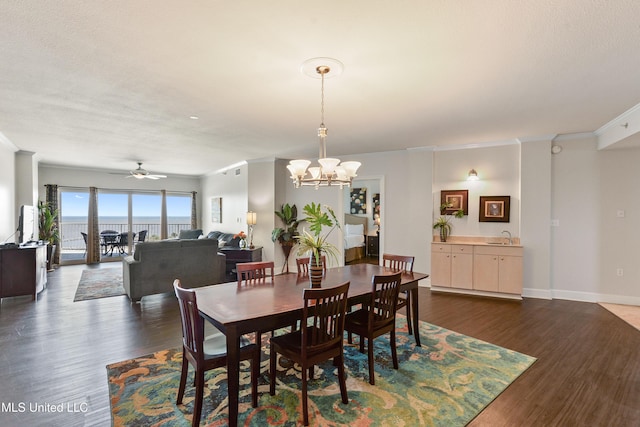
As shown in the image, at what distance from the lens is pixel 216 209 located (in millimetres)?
9398

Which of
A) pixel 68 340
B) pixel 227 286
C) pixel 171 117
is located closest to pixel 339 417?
pixel 227 286

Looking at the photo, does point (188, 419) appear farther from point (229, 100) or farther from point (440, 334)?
point (229, 100)

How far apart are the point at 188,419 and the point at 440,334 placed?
277 cm

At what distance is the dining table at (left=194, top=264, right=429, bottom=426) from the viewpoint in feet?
6.40

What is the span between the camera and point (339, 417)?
2.13m

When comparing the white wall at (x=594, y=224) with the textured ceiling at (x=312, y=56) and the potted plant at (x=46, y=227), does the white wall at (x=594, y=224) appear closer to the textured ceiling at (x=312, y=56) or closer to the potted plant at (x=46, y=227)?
the textured ceiling at (x=312, y=56)

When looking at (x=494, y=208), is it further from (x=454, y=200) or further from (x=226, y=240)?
(x=226, y=240)

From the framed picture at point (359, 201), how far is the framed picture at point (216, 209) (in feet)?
13.5

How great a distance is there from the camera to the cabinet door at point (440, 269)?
5.50m

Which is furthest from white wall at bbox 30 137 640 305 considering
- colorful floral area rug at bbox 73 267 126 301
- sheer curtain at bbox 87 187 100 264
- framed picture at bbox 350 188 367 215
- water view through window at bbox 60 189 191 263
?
framed picture at bbox 350 188 367 215

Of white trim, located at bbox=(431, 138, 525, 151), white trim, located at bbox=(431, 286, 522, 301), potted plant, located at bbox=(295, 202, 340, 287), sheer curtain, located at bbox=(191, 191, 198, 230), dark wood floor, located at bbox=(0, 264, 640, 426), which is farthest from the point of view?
sheer curtain, located at bbox=(191, 191, 198, 230)

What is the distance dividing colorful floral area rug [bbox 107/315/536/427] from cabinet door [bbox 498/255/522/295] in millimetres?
2178

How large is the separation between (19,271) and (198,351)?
15.8ft

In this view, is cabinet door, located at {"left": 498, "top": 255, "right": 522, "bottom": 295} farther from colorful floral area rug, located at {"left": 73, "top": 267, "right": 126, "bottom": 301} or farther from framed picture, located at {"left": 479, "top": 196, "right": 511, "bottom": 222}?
colorful floral area rug, located at {"left": 73, "top": 267, "right": 126, "bottom": 301}
